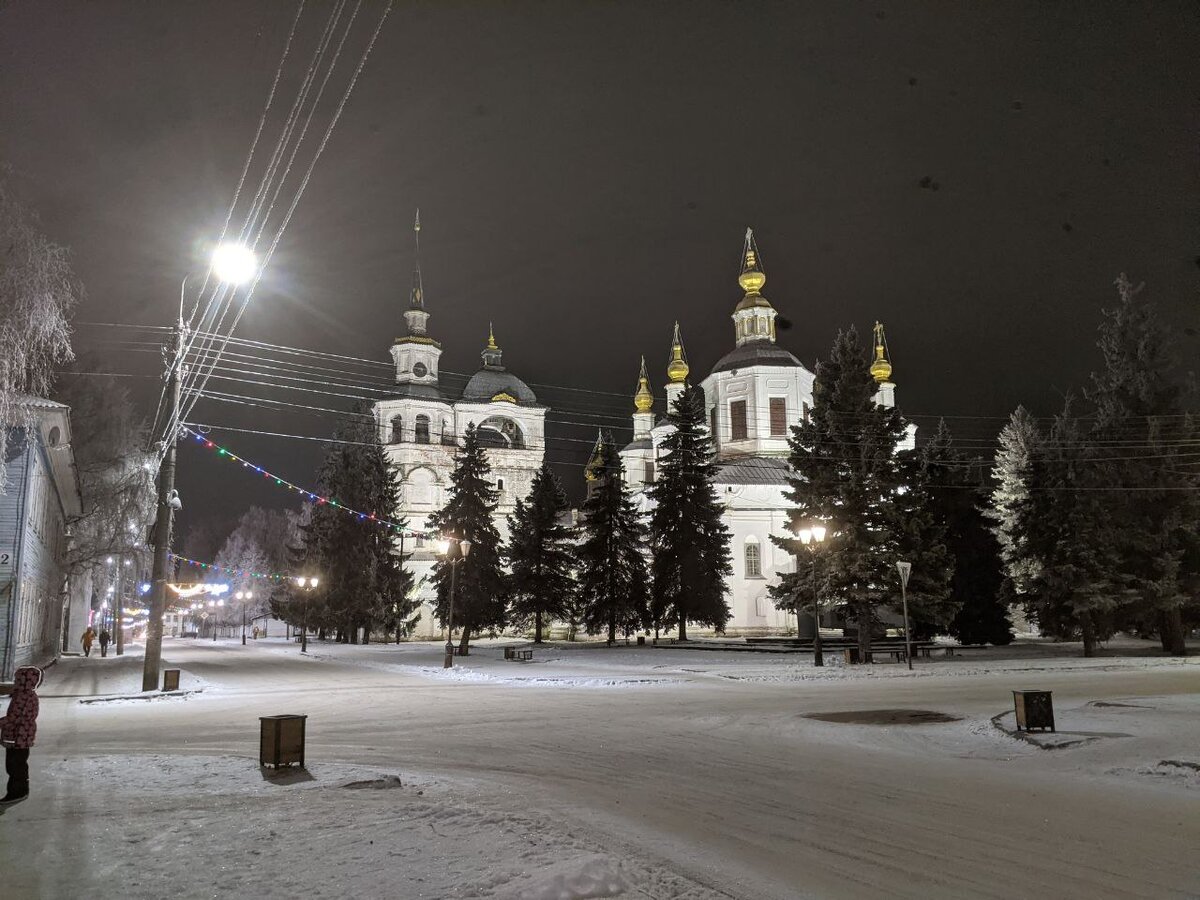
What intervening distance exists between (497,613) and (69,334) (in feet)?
112

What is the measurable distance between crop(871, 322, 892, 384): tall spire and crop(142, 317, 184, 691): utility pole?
193 feet

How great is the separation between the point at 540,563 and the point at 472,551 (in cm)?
572

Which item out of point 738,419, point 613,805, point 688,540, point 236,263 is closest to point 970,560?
point 688,540

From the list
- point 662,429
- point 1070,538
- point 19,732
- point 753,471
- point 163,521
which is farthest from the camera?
point 662,429

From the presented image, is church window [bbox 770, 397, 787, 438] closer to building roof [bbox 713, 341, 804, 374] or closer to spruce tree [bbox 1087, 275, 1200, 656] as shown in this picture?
building roof [bbox 713, 341, 804, 374]

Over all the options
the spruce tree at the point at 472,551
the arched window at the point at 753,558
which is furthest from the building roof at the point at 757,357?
the spruce tree at the point at 472,551

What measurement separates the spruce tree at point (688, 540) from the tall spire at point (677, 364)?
25.4 m

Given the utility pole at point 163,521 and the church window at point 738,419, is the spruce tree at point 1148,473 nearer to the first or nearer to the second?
the church window at point 738,419

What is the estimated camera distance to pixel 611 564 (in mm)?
48750

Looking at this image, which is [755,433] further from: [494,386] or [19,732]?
[19,732]

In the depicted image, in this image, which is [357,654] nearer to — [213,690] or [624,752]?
[213,690]

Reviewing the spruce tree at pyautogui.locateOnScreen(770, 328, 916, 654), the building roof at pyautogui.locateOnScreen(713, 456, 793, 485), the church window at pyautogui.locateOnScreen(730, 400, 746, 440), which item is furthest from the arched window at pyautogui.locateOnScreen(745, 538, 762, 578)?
the spruce tree at pyautogui.locateOnScreen(770, 328, 916, 654)

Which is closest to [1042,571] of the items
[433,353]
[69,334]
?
[69,334]

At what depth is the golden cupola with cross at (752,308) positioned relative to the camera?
67.3 m
